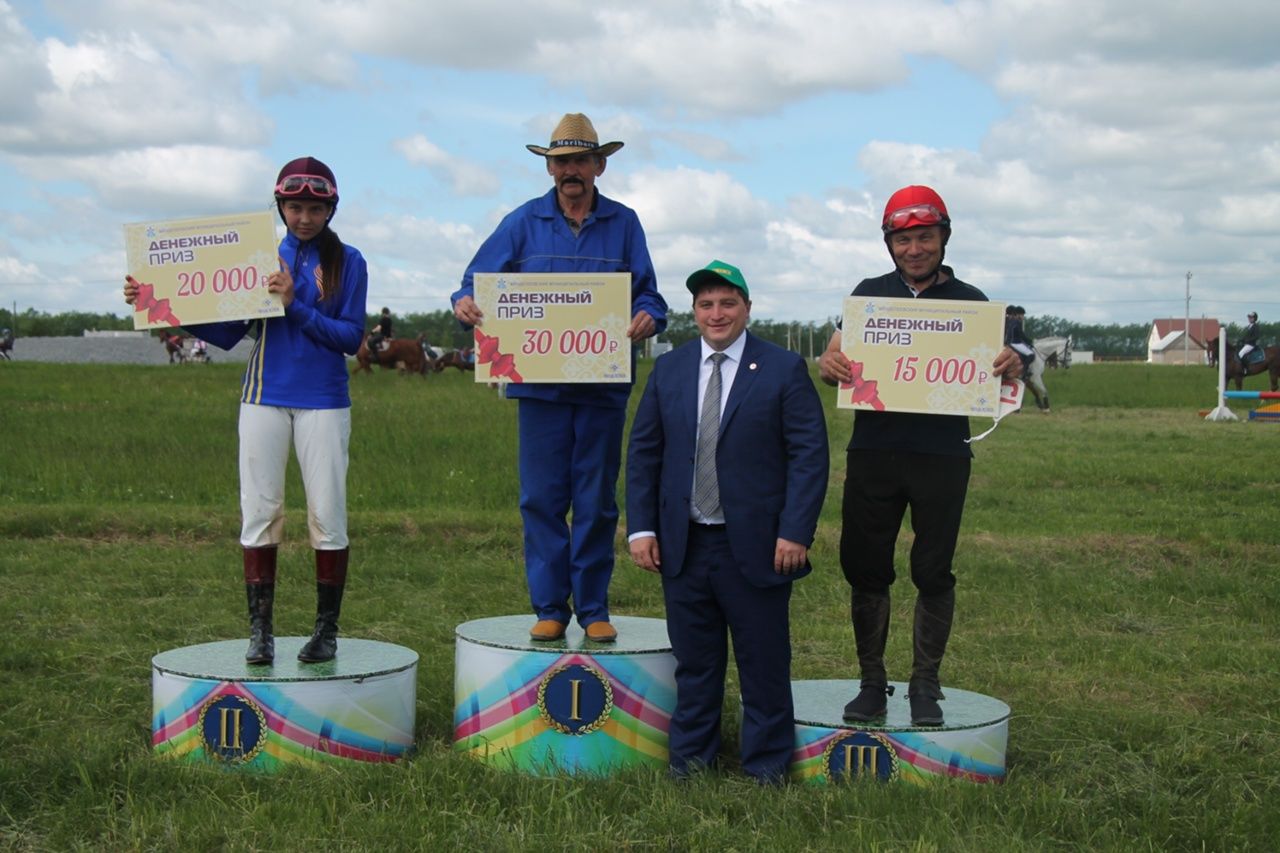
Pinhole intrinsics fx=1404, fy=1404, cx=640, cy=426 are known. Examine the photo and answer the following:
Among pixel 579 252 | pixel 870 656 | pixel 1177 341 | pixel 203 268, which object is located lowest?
pixel 870 656

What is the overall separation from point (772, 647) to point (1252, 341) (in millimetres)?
31567

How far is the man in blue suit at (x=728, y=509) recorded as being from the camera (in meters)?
4.79

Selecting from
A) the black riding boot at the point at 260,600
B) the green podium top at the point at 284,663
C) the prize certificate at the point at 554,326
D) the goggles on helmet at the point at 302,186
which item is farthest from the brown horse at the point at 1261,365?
the black riding boot at the point at 260,600

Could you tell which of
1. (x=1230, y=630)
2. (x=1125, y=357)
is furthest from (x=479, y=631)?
(x=1125, y=357)

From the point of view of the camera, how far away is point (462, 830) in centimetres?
421

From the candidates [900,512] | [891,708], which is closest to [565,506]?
[900,512]

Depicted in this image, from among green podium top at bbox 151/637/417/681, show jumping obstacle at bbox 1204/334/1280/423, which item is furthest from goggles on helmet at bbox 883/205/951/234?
show jumping obstacle at bbox 1204/334/1280/423

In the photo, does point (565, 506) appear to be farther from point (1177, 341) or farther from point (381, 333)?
point (1177, 341)

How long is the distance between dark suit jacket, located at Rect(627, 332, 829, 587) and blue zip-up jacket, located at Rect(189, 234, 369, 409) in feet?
4.06

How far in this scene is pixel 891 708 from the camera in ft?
17.0

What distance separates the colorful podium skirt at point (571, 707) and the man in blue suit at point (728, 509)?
107 mm

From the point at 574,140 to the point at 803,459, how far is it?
1.65 m

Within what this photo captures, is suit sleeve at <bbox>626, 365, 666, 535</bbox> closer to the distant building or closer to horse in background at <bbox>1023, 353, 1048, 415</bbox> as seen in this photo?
horse in background at <bbox>1023, 353, 1048, 415</bbox>

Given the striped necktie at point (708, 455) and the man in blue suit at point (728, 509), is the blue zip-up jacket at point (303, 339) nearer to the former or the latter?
the man in blue suit at point (728, 509)
